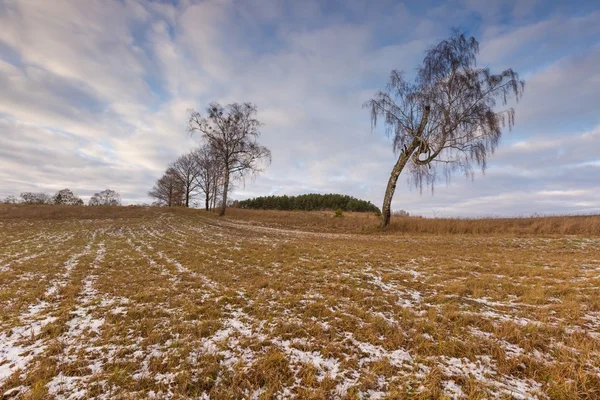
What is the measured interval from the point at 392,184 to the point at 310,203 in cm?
3946

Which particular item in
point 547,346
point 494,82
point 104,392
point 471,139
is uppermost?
point 494,82

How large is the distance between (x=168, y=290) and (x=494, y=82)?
2081cm

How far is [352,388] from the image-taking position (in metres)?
2.49

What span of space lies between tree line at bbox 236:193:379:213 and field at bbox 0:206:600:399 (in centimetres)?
4946

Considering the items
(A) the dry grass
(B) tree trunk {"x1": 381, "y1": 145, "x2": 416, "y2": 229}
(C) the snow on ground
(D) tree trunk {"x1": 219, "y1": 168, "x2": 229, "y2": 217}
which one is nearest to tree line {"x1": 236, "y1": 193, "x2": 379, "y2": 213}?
(D) tree trunk {"x1": 219, "y1": 168, "x2": 229, "y2": 217}

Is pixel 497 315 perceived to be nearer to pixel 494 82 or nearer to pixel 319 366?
pixel 319 366

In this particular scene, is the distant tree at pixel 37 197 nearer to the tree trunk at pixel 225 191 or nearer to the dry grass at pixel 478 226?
the tree trunk at pixel 225 191

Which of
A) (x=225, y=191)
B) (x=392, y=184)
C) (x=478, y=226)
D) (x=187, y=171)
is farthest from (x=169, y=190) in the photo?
(x=478, y=226)

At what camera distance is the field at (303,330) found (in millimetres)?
2518

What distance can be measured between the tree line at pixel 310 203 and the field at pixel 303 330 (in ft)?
162

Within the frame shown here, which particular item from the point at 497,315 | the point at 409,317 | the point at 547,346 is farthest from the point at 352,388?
the point at 497,315

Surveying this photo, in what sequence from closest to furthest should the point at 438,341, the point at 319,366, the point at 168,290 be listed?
the point at 319,366
the point at 438,341
the point at 168,290

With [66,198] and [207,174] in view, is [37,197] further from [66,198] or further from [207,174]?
[207,174]

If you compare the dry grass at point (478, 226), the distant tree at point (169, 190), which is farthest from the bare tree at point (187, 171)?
the dry grass at point (478, 226)
